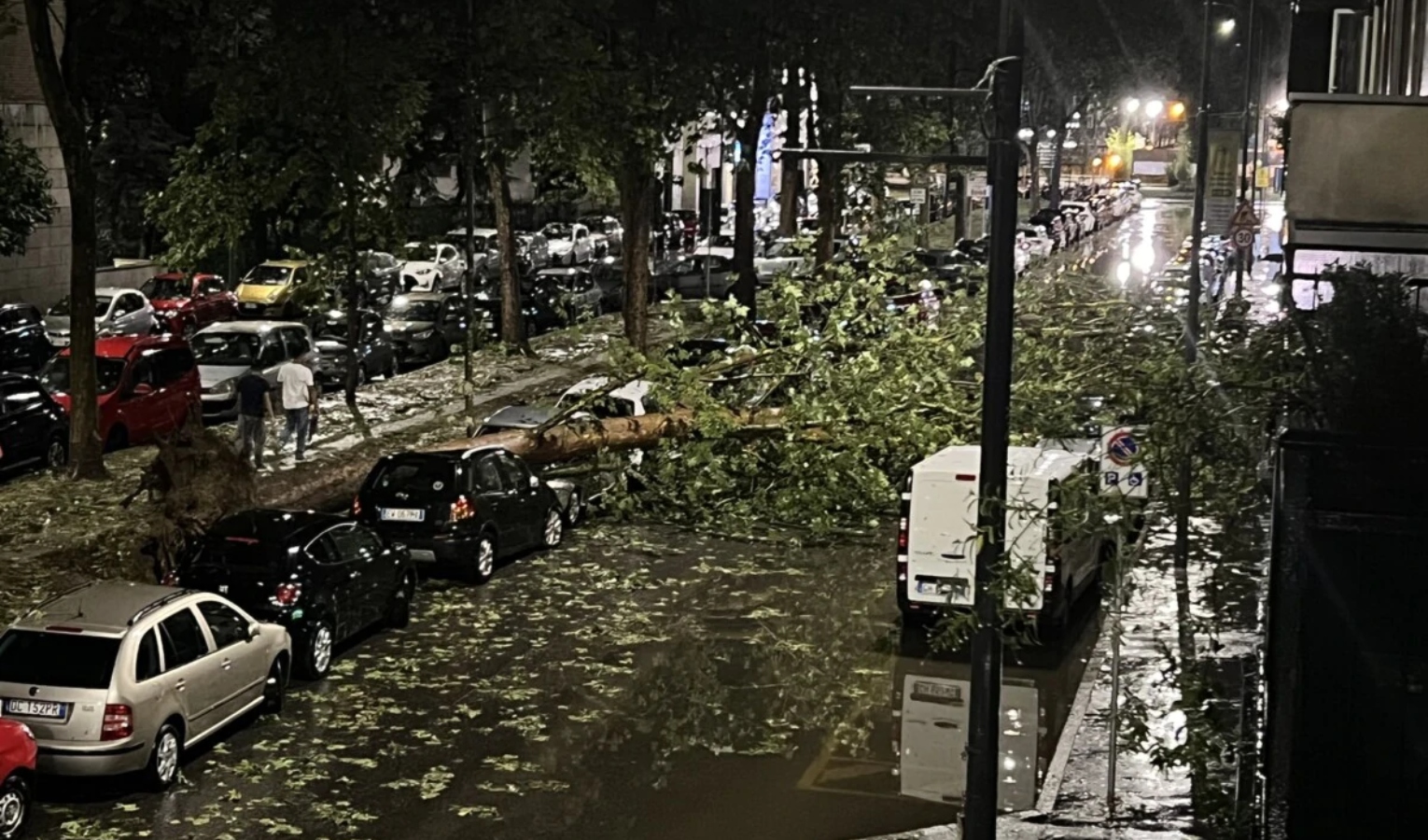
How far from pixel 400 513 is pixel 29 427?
674 centimetres

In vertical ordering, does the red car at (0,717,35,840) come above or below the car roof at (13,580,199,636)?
below

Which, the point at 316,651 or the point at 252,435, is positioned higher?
the point at 252,435

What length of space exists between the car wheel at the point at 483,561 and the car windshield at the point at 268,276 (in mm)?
24504

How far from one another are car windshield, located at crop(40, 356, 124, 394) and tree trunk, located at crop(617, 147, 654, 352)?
10654mm

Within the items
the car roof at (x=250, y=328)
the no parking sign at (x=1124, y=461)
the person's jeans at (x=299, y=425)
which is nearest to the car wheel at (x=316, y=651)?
the no parking sign at (x=1124, y=461)

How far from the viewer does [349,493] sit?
2097 cm

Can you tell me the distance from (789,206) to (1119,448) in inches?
1495

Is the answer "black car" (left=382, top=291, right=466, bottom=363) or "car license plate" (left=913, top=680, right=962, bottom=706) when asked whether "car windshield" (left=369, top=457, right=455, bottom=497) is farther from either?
"black car" (left=382, top=291, right=466, bottom=363)

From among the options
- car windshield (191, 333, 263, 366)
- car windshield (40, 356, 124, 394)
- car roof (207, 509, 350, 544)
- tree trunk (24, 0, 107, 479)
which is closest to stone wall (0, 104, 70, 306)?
car windshield (191, 333, 263, 366)

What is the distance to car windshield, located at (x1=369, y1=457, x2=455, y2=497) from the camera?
19.3 meters

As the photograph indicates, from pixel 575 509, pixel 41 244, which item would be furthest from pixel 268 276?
pixel 575 509

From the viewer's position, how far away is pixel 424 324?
36.3m

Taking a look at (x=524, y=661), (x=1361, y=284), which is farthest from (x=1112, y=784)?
(x=524, y=661)

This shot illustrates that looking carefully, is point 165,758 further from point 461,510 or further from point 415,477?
point 415,477
